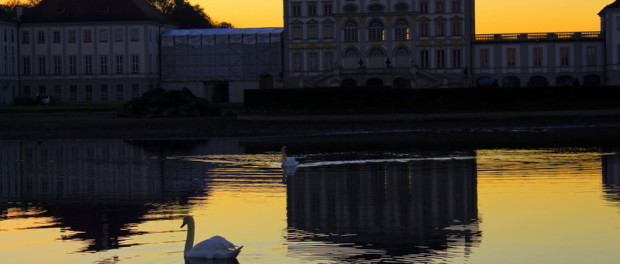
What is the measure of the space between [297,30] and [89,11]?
2202cm

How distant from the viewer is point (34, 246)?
17.6m

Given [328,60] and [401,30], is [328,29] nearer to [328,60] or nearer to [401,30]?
[328,60]

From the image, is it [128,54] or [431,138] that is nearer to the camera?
[431,138]

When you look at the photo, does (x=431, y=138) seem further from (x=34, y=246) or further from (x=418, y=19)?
(x=418, y=19)

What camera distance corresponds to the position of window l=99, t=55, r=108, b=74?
381ft

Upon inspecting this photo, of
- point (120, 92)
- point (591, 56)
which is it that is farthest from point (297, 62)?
point (591, 56)

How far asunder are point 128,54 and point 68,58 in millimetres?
6685

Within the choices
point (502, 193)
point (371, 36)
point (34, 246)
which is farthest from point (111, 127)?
point (371, 36)

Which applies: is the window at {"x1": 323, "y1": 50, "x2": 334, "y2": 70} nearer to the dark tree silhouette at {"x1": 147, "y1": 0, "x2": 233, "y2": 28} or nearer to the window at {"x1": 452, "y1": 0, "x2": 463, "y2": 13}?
the window at {"x1": 452, "y1": 0, "x2": 463, "y2": 13}

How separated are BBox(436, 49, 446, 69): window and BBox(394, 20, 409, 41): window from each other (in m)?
3.48

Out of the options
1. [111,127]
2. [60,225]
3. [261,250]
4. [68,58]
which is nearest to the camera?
[261,250]

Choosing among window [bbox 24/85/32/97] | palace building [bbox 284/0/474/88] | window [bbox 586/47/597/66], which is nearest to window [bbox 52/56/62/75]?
window [bbox 24/85/32/97]

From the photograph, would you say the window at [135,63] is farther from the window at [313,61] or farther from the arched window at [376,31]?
the arched window at [376,31]

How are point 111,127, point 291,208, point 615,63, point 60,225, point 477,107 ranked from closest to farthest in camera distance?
point 60,225 < point 291,208 < point 111,127 < point 477,107 < point 615,63
